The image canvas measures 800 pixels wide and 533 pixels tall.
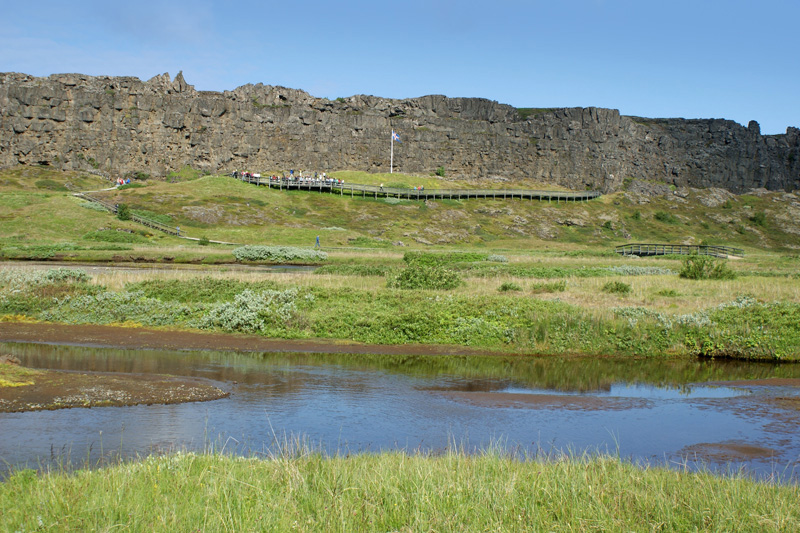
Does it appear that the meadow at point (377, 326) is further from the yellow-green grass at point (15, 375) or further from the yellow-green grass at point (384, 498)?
the yellow-green grass at point (15, 375)

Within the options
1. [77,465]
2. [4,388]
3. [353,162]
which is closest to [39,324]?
[4,388]

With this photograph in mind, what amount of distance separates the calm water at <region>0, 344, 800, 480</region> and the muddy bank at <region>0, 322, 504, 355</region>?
0.80 metres

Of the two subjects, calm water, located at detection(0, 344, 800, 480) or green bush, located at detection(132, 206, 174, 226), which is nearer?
calm water, located at detection(0, 344, 800, 480)

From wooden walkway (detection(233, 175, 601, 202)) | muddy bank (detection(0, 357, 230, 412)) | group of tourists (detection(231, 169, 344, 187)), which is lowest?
muddy bank (detection(0, 357, 230, 412))

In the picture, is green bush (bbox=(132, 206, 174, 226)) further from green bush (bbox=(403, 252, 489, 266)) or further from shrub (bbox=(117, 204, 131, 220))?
green bush (bbox=(403, 252, 489, 266))

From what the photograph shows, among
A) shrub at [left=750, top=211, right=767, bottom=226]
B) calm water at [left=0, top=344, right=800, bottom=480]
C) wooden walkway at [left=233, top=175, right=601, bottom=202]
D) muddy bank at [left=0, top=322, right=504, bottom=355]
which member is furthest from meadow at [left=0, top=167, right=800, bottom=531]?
shrub at [left=750, top=211, right=767, bottom=226]

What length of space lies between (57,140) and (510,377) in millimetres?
93605

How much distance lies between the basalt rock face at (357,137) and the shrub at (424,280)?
250 ft

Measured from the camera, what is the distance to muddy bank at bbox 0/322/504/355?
22859 mm

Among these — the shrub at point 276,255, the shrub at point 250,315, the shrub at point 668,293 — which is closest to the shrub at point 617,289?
the shrub at point 668,293

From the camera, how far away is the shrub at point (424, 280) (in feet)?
108

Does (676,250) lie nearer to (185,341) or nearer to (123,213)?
(123,213)

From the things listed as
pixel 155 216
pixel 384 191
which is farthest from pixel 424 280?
pixel 384 191

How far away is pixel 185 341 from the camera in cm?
2348
